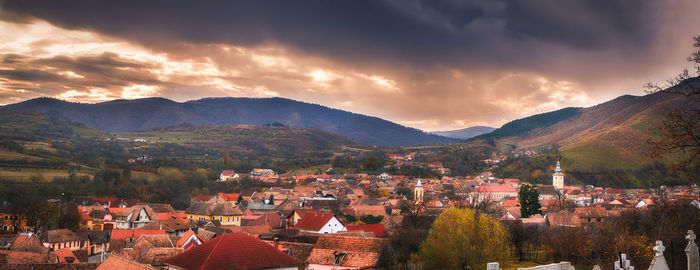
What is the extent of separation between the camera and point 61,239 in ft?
154

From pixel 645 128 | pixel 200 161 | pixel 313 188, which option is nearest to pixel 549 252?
pixel 313 188

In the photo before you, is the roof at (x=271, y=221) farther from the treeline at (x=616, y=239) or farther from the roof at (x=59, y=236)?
the treeline at (x=616, y=239)

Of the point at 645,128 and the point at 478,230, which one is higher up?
the point at 645,128

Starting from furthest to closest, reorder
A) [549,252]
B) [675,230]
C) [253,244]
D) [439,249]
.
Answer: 1. [549,252]
2. [675,230]
3. [439,249]
4. [253,244]

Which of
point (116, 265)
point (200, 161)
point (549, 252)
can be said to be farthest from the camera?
point (200, 161)

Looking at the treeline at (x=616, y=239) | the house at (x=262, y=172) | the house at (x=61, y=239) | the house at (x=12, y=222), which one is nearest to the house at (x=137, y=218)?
the house at (x=12, y=222)

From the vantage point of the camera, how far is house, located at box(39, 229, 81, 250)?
45919 mm

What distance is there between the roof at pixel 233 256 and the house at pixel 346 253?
6430 millimetres

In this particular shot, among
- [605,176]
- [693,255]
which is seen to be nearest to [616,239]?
[693,255]

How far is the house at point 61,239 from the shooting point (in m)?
45.9

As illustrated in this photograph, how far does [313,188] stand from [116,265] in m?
94.0

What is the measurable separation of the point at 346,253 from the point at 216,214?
41466mm

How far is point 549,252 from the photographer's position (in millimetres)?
42531

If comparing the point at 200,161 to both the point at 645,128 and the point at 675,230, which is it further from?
the point at 675,230
